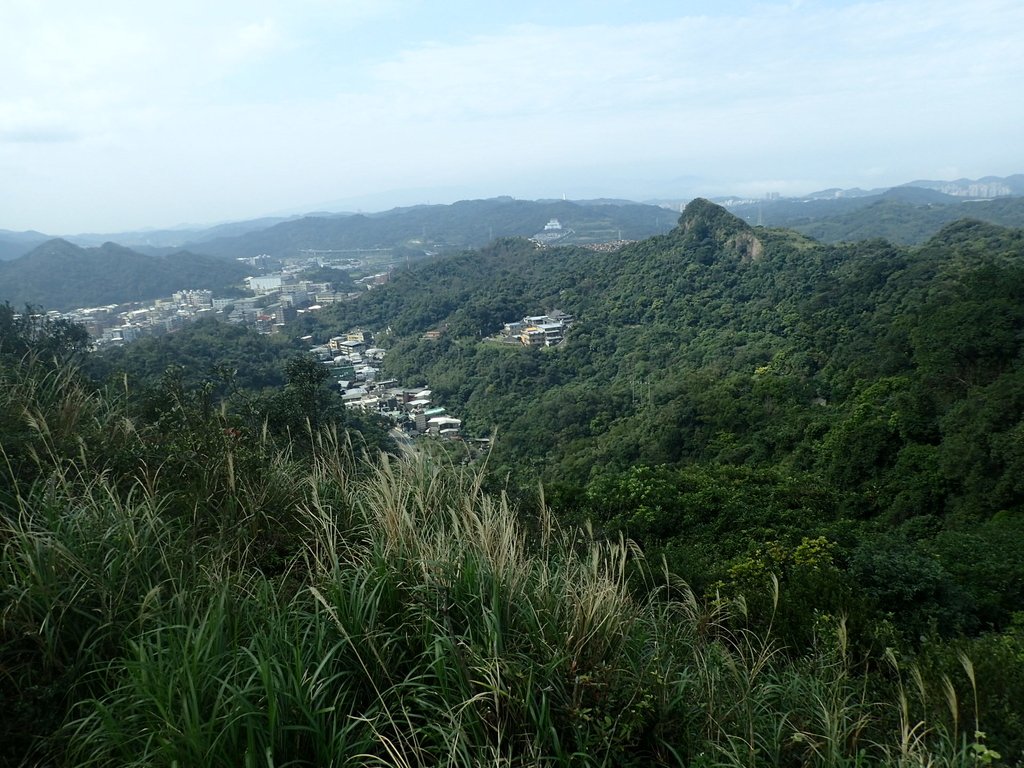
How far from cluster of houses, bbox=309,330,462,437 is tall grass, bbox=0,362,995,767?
49.0 ft

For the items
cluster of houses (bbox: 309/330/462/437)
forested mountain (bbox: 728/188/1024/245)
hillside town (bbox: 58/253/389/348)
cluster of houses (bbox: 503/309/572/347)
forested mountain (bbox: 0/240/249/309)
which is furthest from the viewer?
forested mountain (bbox: 728/188/1024/245)

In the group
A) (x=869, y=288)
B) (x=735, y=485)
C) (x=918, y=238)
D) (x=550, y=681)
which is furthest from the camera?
(x=918, y=238)

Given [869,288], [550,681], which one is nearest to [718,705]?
[550,681]

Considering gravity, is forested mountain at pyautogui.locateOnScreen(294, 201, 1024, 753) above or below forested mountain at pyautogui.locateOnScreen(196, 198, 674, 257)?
below

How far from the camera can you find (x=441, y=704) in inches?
64.7

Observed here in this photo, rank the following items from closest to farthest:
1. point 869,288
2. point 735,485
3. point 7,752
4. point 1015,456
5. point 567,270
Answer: point 7,752 < point 1015,456 < point 735,485 < point 869,288 < point 567,270

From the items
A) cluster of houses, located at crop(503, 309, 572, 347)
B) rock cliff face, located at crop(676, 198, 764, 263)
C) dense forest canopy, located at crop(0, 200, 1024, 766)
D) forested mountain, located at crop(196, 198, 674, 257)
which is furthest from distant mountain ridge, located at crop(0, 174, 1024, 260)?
dense forest canopy, located at crop(0, 200, 1024, 766)

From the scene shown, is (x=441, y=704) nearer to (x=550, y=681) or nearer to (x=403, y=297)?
(x=550, y=681)

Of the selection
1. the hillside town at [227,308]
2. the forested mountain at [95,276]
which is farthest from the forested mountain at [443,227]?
the forested mountain at [95,276]

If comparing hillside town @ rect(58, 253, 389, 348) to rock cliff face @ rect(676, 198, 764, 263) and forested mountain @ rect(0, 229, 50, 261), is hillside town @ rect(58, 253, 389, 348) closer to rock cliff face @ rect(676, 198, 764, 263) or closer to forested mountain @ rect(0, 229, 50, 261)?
forested mountain @ rect(0, 229, 50, 261)

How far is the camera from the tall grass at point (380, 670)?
147cm

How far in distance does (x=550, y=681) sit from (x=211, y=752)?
0.78 m

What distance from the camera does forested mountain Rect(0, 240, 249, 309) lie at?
43688 mm

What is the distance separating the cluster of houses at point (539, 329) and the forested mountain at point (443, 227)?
48.5 meters
